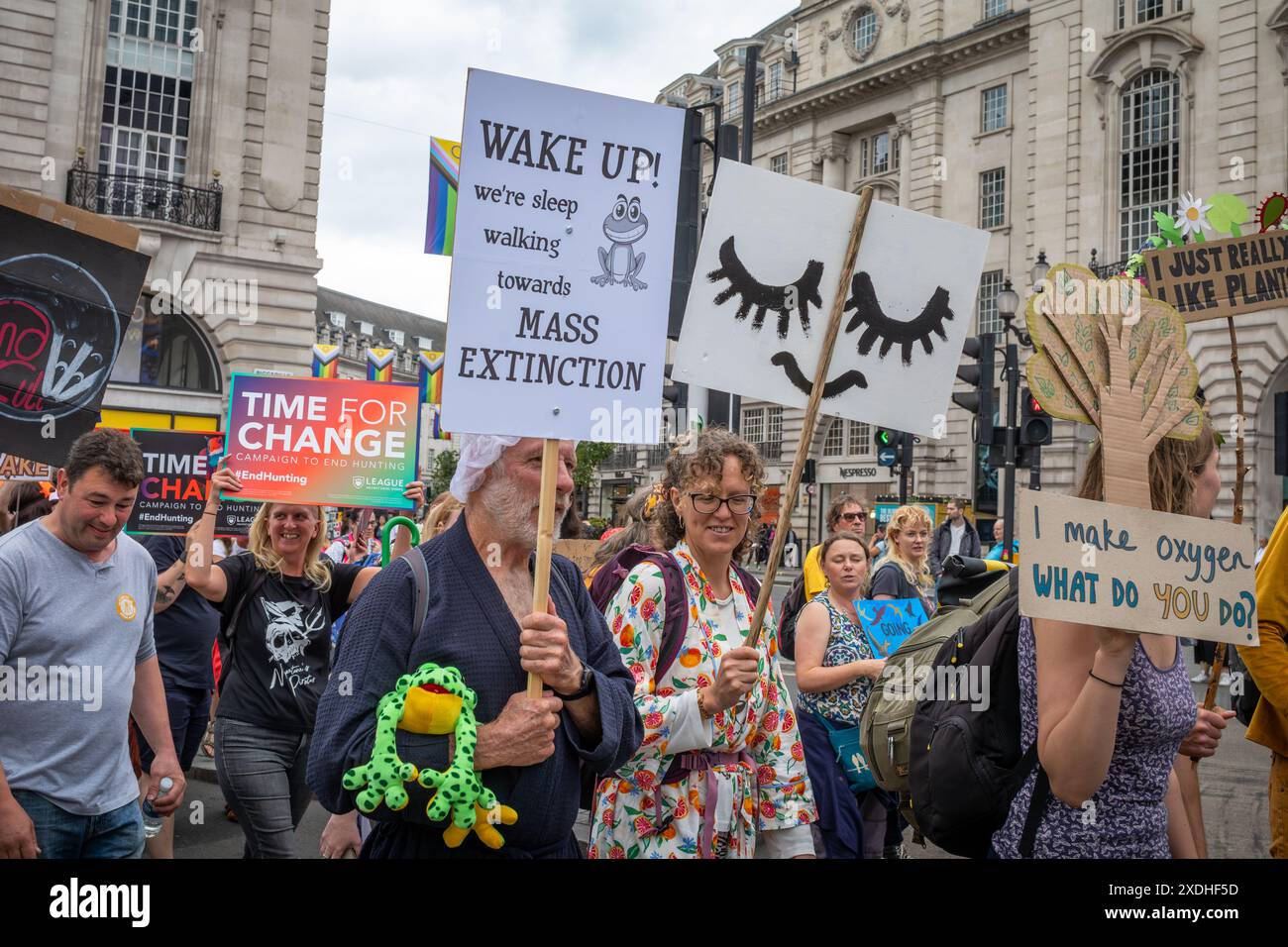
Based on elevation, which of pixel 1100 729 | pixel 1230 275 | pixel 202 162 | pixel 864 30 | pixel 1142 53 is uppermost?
pixel 864 30

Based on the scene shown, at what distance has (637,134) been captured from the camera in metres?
2.71

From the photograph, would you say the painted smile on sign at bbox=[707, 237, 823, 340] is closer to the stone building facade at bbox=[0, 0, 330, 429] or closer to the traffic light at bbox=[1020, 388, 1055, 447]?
the traffic light at bbox=[1020, 388, 1055, 447]

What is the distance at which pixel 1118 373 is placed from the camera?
2.42 metres

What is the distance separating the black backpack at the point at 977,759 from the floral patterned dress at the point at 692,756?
0.74 metres

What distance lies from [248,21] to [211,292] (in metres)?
5.82

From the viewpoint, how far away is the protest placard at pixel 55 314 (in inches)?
140

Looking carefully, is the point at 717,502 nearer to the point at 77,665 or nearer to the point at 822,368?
the point at 822,368

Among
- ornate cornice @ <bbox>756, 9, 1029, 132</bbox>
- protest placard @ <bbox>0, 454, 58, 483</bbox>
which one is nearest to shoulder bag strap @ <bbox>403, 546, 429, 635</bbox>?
protest placard @ <bbox>0, 454, 58, 483</bbox>

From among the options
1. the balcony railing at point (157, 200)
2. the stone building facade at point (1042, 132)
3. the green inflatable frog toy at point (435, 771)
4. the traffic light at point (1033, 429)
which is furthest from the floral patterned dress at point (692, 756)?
the balcony railing at point (157, 200)

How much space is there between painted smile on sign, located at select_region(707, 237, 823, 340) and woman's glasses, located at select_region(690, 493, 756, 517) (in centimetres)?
62

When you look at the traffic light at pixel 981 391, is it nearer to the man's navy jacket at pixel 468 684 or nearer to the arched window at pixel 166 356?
the man's navy jacket at pixel 468 684

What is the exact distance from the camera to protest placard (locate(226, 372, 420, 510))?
18.3 feet

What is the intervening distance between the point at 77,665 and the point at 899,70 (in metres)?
39.2

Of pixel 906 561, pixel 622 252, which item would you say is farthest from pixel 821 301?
pixel 906 561
